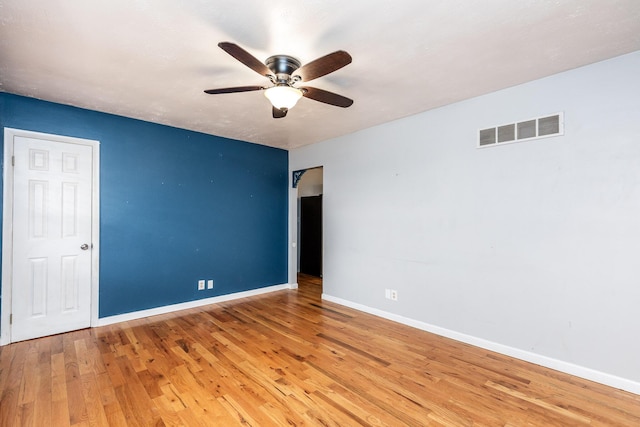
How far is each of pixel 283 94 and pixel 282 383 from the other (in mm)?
2235

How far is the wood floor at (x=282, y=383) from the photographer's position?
194 centimetres

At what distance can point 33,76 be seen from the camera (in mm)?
2645

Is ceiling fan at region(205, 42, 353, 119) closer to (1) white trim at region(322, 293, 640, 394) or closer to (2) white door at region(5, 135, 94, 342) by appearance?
(2) white door at region(5, 135, 94, 342)

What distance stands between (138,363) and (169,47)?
2.65 metres

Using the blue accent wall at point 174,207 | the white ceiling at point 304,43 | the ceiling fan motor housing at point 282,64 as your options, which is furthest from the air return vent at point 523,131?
the blue accent wall at point 174,207

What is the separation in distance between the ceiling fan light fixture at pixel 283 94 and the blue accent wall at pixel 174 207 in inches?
101

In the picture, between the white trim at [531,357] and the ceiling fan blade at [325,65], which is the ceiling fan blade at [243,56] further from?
the white trim at [531,357]

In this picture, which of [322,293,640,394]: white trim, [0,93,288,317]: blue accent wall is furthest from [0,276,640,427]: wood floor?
[0,93,288,317]: blue accent wall

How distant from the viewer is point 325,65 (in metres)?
1.90

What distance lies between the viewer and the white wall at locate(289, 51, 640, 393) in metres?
2.30

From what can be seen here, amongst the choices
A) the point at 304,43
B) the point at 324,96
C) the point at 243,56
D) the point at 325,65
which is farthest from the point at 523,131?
the point at 243,56

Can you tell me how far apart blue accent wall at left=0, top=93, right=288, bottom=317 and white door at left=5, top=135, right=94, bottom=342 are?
17 cm

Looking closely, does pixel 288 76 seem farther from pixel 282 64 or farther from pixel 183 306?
pixel 183 306

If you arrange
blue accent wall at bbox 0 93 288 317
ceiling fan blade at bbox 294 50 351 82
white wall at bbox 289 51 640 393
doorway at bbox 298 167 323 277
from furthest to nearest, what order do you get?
doorway at bbox 298 167 323 277
blue accent wall at bbox 0 93 288 317
white wall at bbox 289 51 640 393
ceiling fan blade at bbox 294 50 351 82
